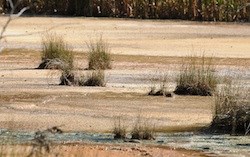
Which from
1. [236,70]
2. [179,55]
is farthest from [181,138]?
[179,55]

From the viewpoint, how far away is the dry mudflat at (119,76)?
1570 centimetres

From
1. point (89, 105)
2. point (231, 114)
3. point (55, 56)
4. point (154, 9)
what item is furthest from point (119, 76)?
point (154, 9)

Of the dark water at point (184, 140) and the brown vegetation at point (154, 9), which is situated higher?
the dark water at point (184, 140)

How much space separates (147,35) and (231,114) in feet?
59.7

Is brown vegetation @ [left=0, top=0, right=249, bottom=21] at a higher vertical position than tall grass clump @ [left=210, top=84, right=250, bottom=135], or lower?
lower

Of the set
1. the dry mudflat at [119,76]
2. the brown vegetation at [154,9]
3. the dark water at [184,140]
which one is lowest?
the brown vegetation at [154,9]

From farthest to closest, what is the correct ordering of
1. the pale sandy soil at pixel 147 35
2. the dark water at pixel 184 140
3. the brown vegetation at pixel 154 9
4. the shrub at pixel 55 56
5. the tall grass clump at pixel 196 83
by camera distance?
the brown vegetation at pixel 154 9
the pale sandy soil at pixel 147 35
the shrub at pixel 55 56
the tall grass clump at pixel 196 83
the dark water at pixel 184 140

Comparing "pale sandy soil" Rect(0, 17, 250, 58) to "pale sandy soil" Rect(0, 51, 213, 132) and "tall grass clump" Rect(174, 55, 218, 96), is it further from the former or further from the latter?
"tall grass clump" Rect(174, 55, 218, 96)

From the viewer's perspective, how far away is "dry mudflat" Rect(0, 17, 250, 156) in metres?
15.7

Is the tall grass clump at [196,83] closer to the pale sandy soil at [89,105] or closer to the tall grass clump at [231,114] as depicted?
the pale sandy soil at [89,105]

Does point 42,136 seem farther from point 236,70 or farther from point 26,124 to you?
point 236,70

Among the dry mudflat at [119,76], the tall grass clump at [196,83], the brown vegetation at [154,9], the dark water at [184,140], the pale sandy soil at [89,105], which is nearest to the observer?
the dark water at [184,140]

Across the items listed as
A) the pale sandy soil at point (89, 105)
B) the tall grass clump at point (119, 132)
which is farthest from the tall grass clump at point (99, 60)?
the tall grass clump at point (119, 132)

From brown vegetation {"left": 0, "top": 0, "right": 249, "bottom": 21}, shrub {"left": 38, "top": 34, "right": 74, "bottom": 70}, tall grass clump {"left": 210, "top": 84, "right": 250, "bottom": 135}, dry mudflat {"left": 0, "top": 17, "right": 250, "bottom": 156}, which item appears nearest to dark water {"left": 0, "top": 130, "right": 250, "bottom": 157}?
tall grass clump {"left": 210, "top": 84, "right": 250, "bottom": 135}
